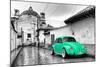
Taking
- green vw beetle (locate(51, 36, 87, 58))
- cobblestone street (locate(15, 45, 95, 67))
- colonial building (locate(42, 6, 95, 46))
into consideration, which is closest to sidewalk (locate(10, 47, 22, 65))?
cobblestone street (locate(15, 45, 95, 67))

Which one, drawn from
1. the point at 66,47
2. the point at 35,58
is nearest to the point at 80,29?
the point at 66,47

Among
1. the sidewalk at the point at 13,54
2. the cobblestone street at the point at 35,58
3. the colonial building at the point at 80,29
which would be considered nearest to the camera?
the sidewalk at the point at 13,54

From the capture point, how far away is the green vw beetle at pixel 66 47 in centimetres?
313

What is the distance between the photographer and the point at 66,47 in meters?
3.15

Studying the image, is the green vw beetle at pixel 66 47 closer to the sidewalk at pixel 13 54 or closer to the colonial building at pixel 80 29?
the colonial building at pixel 80 29

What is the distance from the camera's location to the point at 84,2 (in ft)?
10.8

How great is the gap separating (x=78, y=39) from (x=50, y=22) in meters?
0.58

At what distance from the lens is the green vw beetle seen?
3.13 meters

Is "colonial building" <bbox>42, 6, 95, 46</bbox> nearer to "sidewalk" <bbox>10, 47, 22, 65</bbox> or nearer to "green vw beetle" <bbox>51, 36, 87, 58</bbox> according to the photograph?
"green vw beetle" <bbox>51, 36, 87, 58</bbox>

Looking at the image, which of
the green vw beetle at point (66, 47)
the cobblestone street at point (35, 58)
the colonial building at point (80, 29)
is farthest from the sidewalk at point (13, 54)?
the green vw beetle at point (66, 47)

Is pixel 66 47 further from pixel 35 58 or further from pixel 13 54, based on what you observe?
pixel 13 54

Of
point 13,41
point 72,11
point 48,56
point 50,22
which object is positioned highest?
point 72,11
